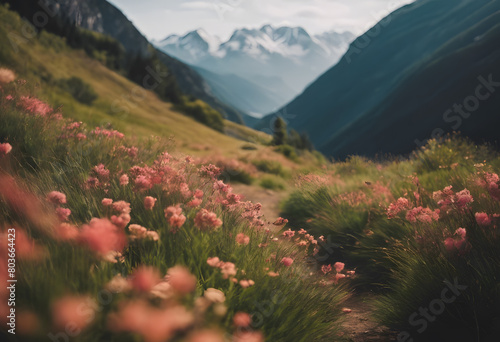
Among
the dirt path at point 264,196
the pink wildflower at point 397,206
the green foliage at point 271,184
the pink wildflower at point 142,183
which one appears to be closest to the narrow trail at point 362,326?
the pink wildflower at point 397,206

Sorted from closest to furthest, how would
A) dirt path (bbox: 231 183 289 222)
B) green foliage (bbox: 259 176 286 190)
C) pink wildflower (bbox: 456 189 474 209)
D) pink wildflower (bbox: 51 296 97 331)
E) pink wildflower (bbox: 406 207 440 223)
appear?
pink wildflower (bbox: 51 296 97 331), pink wildflower (bbox: 456 189 474 209), pink wildflower (bbox: 406 207 440 223), dirt path (bbox: 231 183 289 222), green foliage (bbox: 259 176 286 190)

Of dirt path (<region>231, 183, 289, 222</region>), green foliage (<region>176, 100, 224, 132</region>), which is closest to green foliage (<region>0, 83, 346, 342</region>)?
dirt path (<region>231, 183, 289, 222</region>)

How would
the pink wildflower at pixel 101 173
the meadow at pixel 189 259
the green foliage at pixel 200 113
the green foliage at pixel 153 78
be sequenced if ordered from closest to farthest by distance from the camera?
the meadow at pixel 189 259
the pink wildflower at pixel 101 173
the green foliage at pixel 200 113
the green foliage at pixel 153 78

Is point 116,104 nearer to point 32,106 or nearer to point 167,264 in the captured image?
point 32,106

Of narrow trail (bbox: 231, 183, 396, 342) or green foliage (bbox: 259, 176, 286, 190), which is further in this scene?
green foliage (bbox: 259, 176, 286, 190)

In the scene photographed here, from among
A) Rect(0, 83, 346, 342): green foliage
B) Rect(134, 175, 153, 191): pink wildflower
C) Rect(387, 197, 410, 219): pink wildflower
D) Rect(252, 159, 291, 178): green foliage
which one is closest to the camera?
Rect(0, 83, 346, 342): green foliage

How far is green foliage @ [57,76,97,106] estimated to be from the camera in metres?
27.7

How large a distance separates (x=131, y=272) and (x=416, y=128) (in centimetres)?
12434

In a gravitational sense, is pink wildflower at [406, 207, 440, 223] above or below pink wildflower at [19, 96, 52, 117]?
below

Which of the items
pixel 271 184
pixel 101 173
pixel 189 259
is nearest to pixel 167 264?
pixel 189 259

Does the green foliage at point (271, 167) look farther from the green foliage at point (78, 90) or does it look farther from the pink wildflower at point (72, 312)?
the green foliage at point (78, 90)

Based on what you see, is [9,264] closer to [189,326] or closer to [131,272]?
[131,272]

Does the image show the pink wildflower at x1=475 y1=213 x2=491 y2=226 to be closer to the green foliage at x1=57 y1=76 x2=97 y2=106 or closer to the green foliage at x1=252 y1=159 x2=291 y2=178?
the green foliage at x1=252 y1=159 x2=291 y2=178

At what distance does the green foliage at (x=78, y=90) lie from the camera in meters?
27.7
